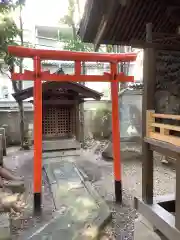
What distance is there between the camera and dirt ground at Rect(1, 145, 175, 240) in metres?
4.48

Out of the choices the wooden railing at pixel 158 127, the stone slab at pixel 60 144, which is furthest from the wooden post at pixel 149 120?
the stone slab at pixel 60 144

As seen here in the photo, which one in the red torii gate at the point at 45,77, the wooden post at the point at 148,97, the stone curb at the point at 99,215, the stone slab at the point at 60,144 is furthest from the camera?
the stone slab at the point at 60,144

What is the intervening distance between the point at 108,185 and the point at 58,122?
170 inches

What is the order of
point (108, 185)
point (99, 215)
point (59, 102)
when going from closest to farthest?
point (99, 215), point (108, 185), point (59, 102)

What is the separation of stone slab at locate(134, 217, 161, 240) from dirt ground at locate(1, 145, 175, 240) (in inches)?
49.7

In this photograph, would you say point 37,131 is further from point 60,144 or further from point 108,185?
point 60,144

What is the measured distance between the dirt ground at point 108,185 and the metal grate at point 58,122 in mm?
1405

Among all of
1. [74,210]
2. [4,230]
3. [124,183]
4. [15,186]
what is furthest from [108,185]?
[4,230]

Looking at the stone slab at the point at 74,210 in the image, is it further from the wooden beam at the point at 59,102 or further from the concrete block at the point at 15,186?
the wooden beam at the point at 59,102

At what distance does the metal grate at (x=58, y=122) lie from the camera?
9.90m

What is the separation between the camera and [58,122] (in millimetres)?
10094

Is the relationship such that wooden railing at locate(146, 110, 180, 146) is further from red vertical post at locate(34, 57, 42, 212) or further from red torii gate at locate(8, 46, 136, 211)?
red vertical post at locate(34, 57, 42, 212)

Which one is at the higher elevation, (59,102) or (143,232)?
(59,102)

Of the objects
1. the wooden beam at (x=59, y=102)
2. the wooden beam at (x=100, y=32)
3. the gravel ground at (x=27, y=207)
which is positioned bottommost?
the gravel ground at (x=27, y=207)
